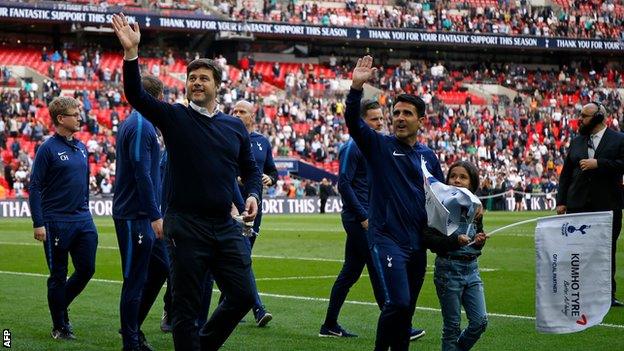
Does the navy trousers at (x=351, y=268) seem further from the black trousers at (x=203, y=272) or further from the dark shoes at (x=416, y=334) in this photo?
the black trousers at (x=203, y=272)

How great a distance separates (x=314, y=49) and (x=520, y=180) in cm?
1732

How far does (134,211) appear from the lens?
9453 mm

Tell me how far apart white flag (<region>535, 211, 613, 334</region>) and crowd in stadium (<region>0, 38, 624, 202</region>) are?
33.1 meters

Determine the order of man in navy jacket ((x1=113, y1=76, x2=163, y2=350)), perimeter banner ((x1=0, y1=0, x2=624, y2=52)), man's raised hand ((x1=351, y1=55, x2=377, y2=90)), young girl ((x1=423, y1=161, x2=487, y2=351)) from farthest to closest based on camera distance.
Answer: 1. perimeter banner ((x1=0, y1=0, x2=624, y2=52))
2. man in navy jacket ((x1=113, y1=76, x2=163, y2=350))
3. young girl ((x1=423, y1=161, x2=487, y2=351))
4. man's raised hand ((x1=351, y1=55, x2=377, y2=90))

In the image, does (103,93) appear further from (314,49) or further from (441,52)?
(441,52)

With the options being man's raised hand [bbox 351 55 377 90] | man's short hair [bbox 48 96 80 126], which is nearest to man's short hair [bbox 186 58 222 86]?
man's raised hand [bbox 351 55 377 90]

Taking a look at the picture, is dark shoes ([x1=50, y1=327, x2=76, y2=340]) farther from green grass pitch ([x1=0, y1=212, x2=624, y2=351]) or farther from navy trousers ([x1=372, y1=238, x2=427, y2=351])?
navy trousers ([x1=372, y1=238, x2=427, y2=351])

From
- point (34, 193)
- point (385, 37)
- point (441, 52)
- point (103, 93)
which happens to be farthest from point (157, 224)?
point (441, 52)

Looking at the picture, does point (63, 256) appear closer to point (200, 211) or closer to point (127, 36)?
point (200, 211)

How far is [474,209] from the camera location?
26.8 feet

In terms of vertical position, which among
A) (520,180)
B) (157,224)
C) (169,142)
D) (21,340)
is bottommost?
(520,180)

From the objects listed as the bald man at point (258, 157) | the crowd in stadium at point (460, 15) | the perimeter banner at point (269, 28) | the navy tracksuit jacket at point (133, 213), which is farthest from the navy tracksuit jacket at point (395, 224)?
the crowd in stadium at point (460, 15)

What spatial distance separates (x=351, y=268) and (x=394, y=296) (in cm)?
302

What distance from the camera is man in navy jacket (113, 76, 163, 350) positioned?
9.30m
